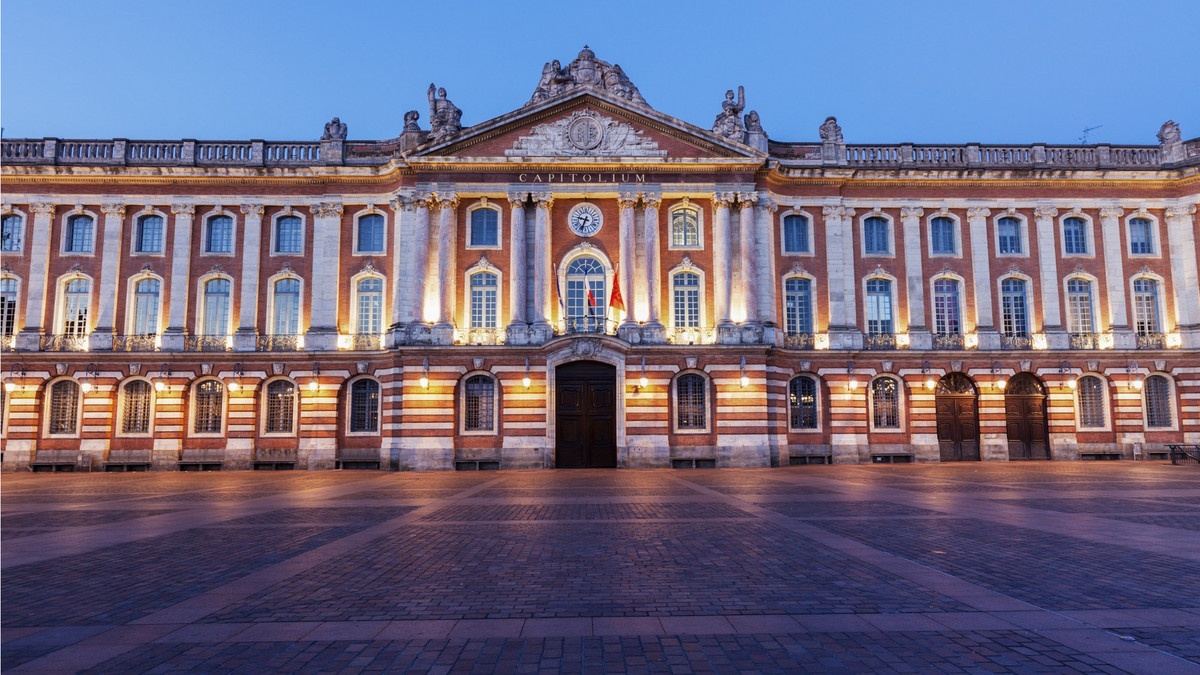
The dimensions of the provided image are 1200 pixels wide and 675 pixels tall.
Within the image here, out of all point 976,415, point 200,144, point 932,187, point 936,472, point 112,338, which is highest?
point 200,144

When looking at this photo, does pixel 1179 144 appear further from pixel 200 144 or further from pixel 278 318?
pixel 200 144

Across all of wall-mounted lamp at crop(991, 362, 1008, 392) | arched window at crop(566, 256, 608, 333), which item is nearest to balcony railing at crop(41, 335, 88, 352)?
arched window at crop(566, 256, 608, 333)

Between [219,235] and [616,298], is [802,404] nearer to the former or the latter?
[616,298]

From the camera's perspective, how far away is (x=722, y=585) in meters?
8.73

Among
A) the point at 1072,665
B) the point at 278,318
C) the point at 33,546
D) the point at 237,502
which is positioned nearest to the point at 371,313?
the point at 278,318

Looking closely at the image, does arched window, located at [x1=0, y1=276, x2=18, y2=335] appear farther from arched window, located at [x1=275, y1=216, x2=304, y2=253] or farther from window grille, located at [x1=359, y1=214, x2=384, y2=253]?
window grille, located at [x1=359, y1=214, x2=384, y2=253]

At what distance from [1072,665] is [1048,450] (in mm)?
34712

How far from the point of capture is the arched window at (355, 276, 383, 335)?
1377 inches

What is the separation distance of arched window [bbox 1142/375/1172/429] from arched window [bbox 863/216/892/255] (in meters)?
13.9

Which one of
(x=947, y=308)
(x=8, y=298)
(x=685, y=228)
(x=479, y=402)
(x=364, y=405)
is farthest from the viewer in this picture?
(x=947, y=308)

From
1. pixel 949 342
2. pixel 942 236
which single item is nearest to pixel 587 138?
pixel 942 236

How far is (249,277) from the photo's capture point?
35.2 meters

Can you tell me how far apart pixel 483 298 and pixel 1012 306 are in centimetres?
2571

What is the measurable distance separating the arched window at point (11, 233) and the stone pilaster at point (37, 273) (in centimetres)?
56
